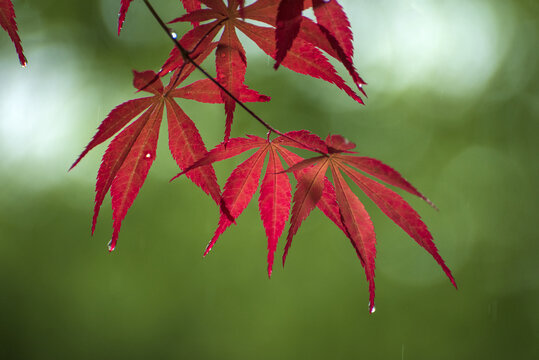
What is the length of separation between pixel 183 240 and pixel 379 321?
3.17 metres

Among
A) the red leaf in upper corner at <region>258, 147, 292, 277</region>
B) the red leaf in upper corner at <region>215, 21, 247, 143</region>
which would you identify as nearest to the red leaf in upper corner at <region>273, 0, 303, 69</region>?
the red leaf in upper corner at <region>215, 21, 247, 143</region>

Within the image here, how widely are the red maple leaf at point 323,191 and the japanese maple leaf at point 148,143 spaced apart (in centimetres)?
3

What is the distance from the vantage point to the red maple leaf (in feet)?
1.67

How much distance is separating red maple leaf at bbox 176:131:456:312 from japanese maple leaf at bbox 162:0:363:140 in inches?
3.0

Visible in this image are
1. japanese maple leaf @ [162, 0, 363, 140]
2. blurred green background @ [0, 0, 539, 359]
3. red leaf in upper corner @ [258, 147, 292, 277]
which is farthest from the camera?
blurred green background @ [0, 0, 539, 359]

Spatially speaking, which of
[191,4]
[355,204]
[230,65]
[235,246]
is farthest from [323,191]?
[235,246]

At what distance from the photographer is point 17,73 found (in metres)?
7.29

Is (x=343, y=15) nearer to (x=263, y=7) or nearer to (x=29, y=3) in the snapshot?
(x=263, y=7)

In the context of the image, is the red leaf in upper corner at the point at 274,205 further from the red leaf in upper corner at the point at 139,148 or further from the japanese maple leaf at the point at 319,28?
the japanese maple leaf at the point at 319,28

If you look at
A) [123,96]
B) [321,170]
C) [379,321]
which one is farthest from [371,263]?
[123,96]

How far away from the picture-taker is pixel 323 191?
2.04ft

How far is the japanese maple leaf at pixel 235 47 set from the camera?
521 millimetres

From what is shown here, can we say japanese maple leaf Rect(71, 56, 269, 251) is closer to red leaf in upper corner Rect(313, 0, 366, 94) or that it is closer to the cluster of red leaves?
the cluster of red leaves

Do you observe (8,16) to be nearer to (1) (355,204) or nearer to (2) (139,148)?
(2) (139,148)
